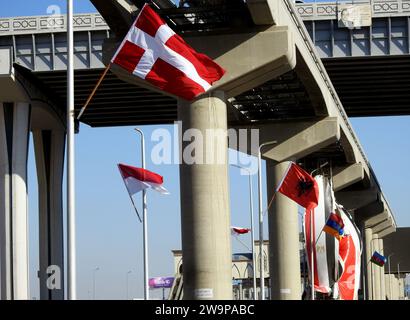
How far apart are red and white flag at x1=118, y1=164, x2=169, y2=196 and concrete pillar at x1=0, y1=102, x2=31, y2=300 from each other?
19749 mm

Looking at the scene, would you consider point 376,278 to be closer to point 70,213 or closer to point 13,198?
point 13,198

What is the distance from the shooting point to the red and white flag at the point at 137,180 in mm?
Answer: 40062

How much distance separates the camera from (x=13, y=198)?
59.1 m

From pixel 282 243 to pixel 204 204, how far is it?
2448cm

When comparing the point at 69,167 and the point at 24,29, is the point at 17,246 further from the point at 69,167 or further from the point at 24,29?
the point at 69,167

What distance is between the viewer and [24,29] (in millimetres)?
57750

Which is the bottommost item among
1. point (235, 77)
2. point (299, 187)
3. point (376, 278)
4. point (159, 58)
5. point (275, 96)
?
point (376, 278)

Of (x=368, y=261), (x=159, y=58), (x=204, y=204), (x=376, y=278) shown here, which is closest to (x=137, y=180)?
(x=204, y=204)

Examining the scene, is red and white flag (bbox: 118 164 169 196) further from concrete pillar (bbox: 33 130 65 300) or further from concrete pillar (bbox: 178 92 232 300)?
concrete pillar (bbox: 33 130 65 300)

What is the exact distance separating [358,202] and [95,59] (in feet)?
161

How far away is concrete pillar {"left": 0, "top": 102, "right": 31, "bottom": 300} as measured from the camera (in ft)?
191

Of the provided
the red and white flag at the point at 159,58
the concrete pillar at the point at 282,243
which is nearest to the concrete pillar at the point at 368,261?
the concrete pillar at the point at 282,243

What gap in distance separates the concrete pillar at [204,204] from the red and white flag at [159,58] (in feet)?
30.8

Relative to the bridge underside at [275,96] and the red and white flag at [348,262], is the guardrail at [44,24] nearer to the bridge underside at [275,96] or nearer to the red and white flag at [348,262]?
the bridge underside at [275,96]
